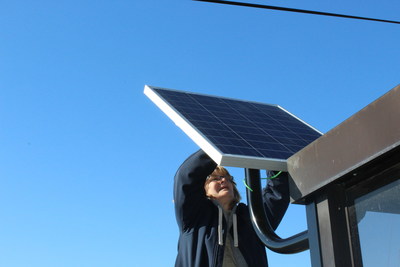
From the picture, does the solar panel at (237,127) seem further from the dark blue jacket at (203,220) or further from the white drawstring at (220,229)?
the white drawstring at (220,229)

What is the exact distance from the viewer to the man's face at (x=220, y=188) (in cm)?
472

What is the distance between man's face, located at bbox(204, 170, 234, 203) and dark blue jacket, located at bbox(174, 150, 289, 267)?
0.57ft

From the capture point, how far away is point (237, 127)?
3.41 meters

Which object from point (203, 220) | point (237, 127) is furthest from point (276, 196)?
point (237, 127)

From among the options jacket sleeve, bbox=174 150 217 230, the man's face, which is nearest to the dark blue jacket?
jacket sleeve, bbox=174 150 217 230

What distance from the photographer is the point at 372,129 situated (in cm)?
201

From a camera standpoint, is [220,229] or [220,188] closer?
[220,229]

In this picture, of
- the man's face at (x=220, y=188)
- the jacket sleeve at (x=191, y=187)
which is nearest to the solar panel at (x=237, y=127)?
the jacket sleeve at (x=191, y=187)

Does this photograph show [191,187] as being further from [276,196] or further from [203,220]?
[276,196]

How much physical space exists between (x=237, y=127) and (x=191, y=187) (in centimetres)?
93

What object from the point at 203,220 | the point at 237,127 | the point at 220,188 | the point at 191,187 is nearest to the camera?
the point at 237,127

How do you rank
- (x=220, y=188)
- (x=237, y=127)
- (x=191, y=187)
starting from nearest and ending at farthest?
1. (x=237, y=127)
2. (x=191, y=187)
3. (x=220, y=188)

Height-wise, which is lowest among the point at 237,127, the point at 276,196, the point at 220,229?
the point at 220,229

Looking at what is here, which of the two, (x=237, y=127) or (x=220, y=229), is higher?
(x=237, y=127)
